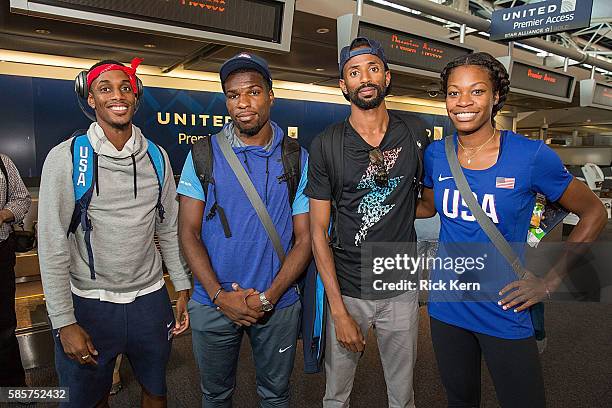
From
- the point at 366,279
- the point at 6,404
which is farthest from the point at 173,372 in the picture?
the point at 366,279

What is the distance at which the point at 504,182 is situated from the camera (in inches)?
62.6

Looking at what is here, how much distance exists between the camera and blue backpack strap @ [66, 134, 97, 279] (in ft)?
5.39

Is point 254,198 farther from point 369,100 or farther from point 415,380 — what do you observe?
point 415,380

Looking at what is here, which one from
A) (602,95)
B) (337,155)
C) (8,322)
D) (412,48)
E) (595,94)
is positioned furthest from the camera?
(602,95)

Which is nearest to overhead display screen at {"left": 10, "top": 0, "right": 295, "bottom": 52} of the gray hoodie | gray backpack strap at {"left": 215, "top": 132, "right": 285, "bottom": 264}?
the gray hoodie

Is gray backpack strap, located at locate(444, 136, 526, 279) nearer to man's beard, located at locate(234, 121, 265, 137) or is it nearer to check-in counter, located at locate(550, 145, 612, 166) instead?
man's beard, located at locate(234, 121, 265, 137)

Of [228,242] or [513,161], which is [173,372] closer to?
[228,242]

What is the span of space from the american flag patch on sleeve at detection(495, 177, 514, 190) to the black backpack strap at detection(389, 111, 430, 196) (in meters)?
0.33

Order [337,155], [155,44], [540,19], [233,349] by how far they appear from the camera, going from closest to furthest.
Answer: [337,155] → [233,349] → [540,19] → [155,44]

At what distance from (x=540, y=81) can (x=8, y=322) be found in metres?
6.47

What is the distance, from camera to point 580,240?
1.58 meters

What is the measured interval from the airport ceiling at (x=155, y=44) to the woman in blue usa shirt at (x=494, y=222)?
2.62 metres

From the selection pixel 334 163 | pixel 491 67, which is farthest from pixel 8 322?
pixel 491 67

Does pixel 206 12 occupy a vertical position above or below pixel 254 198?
above
